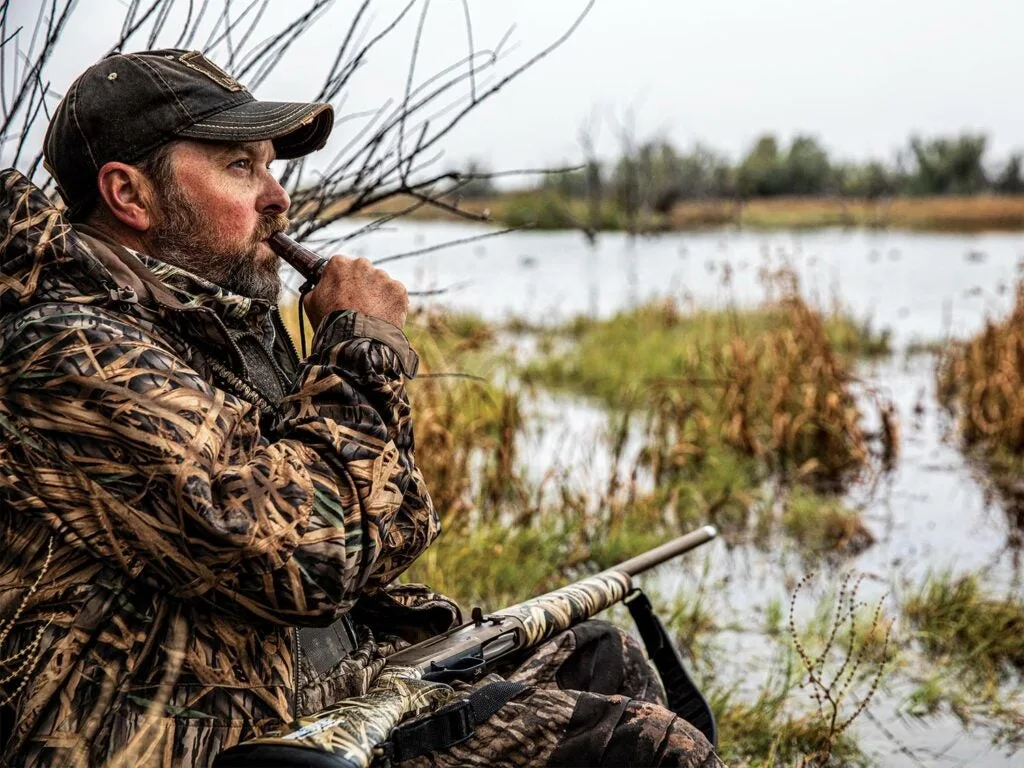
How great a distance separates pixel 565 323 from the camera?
13.0m

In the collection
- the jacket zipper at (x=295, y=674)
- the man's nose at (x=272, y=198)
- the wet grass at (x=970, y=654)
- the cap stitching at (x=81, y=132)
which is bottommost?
the wet grass at (x=970, y=654)

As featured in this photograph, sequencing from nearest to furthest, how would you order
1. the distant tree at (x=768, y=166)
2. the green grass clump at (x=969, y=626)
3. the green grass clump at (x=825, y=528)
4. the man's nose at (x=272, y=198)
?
the man's nose at (x=272, y=198), the green grass clump at (x=969, y=626), the green grass clump at (x=825, y=528), the distant tree at (x=768, y=166)

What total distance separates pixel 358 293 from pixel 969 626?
346 centimetres

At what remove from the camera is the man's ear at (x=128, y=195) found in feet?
7.16

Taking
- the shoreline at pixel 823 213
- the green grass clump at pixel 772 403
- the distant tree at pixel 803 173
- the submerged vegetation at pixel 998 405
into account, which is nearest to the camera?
the green grass clump at pixel 772 403

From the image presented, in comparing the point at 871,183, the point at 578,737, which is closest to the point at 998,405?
the point at 578,737

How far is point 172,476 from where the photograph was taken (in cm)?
177

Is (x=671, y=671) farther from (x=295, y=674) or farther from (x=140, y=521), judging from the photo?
(x=140, y=521)

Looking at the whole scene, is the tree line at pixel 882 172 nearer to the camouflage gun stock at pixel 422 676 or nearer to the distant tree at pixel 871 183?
the distant tree at pixel 871 183

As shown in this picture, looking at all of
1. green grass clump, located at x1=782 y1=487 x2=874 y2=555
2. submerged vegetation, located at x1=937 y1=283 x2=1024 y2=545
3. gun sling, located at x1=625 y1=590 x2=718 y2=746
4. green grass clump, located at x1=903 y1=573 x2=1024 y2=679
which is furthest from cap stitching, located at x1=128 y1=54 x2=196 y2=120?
submerged vegetation, located at x1=937 y1=283 x2=1024 y2=545

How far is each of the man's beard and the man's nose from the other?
0.7 inches

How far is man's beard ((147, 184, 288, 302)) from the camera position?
2227mm

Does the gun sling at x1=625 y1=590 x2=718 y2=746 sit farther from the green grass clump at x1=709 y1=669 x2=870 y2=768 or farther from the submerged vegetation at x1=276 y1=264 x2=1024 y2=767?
the green grass clump at x1=709 y1=669 x2=870 y2=768

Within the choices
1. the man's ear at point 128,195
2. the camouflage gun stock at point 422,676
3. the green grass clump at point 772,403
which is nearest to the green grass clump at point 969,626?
the green grass clump at point 772,403
